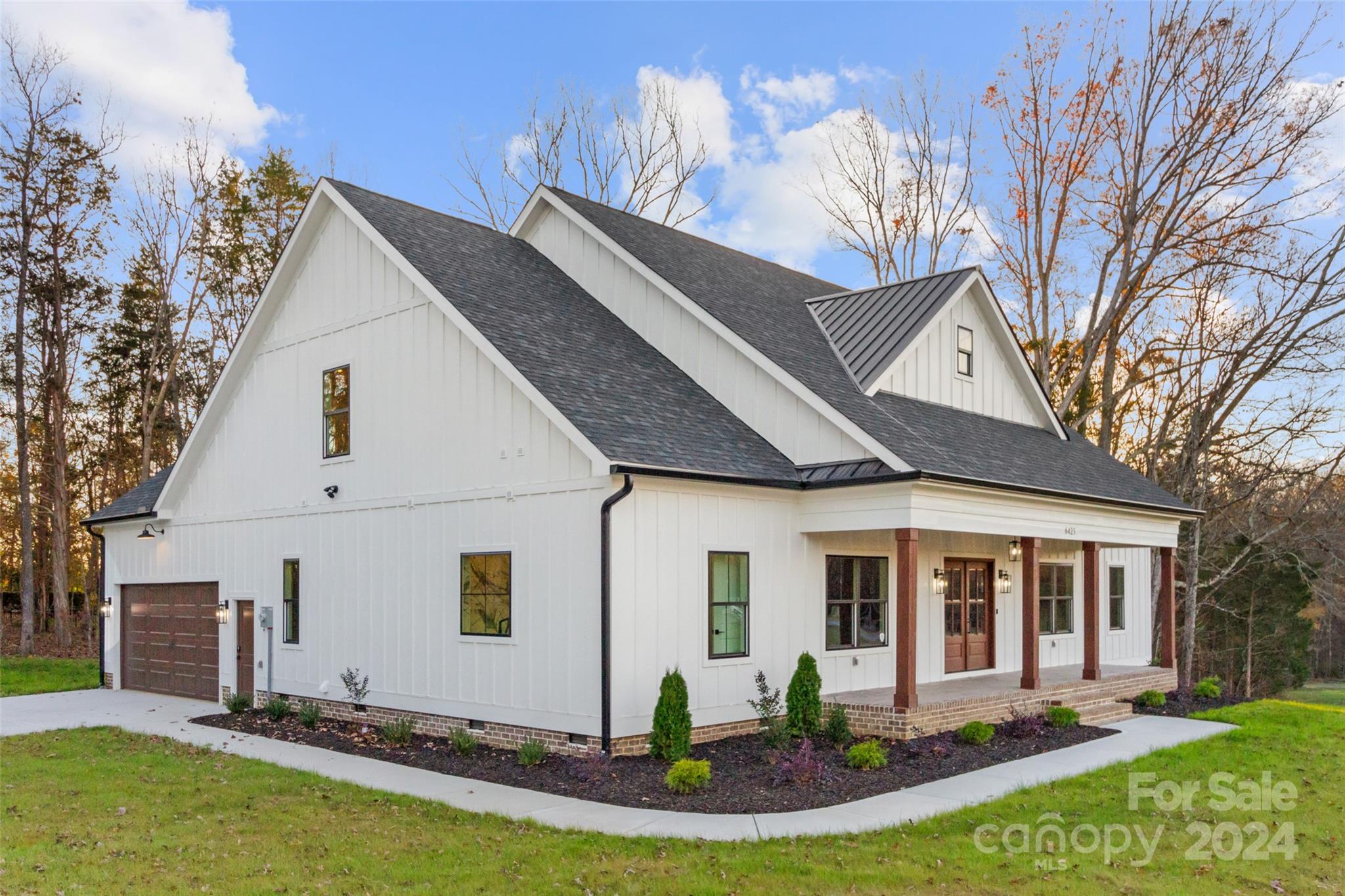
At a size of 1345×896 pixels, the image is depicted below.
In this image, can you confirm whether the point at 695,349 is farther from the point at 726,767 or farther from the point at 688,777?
the point at 688,777

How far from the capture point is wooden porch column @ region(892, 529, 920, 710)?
39.9 feet

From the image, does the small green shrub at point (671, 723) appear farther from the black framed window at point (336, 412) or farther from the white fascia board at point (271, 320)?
the black framed window at point (336, 412)

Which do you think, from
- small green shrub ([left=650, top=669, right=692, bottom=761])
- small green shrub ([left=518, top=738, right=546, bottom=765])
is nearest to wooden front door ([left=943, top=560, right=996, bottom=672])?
small green shrub ([left=650, top=669, right=692, bottom=761])

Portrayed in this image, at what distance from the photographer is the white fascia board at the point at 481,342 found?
11250 millimetres

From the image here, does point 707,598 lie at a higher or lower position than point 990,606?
higher

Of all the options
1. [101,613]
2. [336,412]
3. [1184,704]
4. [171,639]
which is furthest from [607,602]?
[101,613]

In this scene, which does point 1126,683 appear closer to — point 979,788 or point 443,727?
point 979,788

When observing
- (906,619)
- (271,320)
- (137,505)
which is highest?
(271,320)

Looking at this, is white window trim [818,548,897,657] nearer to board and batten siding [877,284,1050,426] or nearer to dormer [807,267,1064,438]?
dormer [807,267,1064,438]

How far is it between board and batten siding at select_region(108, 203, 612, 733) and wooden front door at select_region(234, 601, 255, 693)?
0.21 meters

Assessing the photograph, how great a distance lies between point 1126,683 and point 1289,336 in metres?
12.9

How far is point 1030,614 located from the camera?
14.4 meters

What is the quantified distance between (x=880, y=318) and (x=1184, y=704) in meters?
8.05

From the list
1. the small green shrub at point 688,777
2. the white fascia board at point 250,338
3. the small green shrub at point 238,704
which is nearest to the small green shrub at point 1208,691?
the small green shrub at point 688,777
